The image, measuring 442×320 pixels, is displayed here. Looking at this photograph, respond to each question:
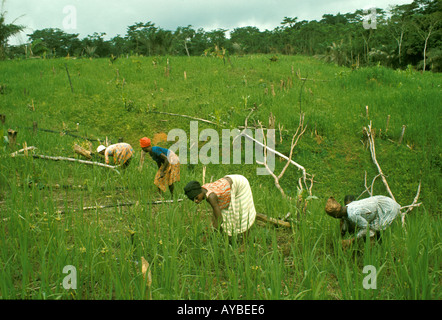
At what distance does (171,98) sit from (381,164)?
21.5 ft

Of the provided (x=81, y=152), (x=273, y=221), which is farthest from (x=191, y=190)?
(x=81, y=152)

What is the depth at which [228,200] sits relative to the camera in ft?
10.2

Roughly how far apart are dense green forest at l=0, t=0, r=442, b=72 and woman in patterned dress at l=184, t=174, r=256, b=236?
→ 12220mm

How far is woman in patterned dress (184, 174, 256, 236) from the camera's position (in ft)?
9.56

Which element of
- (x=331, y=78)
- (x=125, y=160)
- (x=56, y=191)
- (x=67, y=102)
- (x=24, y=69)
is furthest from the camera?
(x=24, y=69)

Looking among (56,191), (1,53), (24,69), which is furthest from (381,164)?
(1,53)

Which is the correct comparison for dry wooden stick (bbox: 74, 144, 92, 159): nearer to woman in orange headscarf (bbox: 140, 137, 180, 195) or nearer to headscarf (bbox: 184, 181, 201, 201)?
woman in orange headscarf (bbox: 140, 137, 180, 195)

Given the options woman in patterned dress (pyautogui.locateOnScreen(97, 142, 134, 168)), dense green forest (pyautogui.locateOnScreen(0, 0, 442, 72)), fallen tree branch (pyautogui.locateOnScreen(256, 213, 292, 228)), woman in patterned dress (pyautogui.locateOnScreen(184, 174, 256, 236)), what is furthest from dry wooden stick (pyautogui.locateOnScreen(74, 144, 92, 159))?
dense green forest (pyautogui.locateOnScreen(0, 0, 442, 72))

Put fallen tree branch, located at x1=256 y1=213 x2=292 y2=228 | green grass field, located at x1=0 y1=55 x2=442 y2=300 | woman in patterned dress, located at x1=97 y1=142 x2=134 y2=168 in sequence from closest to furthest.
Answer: green grass field, located at x1=0 y1=55 x2=442 y2=300 < fallen tree branch, located at x1=256 y1=213 x2=292 y2=228 < woman in patterned dress, located at x1=97 y1=142 x2=134 y2=168

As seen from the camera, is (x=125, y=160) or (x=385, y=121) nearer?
(x=125, y=160)

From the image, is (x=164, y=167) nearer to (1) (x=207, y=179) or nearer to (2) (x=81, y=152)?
(1) (x=207, y=179)

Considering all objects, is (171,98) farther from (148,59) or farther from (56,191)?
(56,191)

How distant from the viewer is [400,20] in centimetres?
2158

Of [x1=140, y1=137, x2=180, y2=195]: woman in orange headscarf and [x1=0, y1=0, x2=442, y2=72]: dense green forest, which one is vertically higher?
[x1=0, y1=0, x2=442, y2=72]: dense green forest
